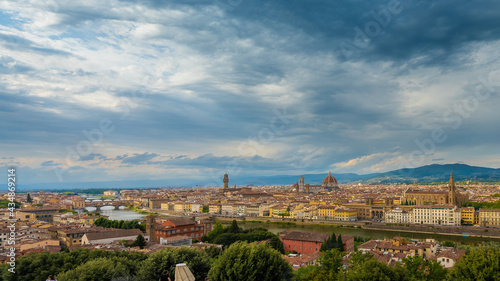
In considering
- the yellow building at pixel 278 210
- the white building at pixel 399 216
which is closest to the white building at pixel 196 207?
the yellow building at pixel 278 210

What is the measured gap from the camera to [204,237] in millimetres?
22266

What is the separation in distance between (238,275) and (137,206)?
210 feet

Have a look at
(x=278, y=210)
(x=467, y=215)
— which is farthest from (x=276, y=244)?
(x=278, y=210)

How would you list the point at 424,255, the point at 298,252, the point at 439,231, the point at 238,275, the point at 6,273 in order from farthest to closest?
the point at 439,231, the point at 298,252, the point at 424,255, the point at 6,273, the point at 238,275

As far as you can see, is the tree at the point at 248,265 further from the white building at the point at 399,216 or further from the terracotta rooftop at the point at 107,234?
the white building at the point at 399,216

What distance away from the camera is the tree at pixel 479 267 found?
799 cm

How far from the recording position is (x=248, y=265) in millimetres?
8938

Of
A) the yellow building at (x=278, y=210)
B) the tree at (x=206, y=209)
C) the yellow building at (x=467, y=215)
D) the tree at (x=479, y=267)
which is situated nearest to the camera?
the tree at (x=479, y=267)

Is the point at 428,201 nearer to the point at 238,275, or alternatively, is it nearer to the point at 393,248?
the point at 393,248

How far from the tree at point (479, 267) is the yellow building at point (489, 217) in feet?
99.5

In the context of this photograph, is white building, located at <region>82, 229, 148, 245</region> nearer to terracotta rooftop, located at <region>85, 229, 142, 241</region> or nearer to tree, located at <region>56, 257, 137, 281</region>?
terracotta rooftop, located at <region>85, 229, 142, 241</region>

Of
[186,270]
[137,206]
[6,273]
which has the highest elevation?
[186,270]

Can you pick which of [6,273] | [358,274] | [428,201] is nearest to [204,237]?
[6,273]

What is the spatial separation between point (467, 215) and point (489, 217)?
2036 millimetres
